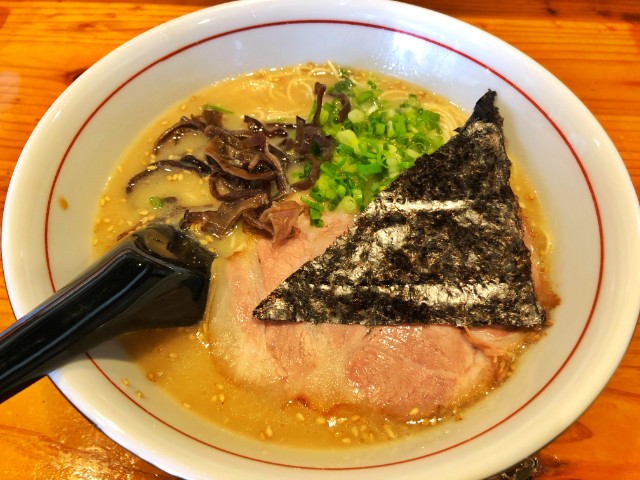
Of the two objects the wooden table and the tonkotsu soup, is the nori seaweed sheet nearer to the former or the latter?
the tonkotsu soup

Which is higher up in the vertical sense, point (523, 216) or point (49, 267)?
point (523, 216)

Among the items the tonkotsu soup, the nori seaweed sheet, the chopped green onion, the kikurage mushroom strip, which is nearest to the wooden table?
Result: the tonkotsu soup

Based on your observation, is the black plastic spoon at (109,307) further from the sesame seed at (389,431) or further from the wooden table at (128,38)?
the sesame seed at (389,431)

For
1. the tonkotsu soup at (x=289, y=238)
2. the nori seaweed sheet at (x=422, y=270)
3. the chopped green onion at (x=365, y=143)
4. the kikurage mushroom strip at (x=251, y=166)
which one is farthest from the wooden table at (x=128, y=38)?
the chopped green onion at (x=365, y=143)

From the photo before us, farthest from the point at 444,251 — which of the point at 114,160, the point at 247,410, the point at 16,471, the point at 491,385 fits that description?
the point at 16,471

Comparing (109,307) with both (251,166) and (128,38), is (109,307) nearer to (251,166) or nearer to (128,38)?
(251,166)

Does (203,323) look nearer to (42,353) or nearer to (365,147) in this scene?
(42,353)

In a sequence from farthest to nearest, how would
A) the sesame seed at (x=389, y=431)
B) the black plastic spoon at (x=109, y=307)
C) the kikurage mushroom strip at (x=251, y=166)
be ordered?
the kikurage mushroom strip at (x=251, y=166), the sesame seed at (x=389, y=431), the black plastic spoon at (x=109, y=307)
